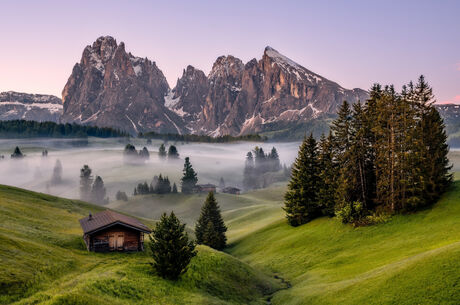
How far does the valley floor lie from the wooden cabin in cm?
191

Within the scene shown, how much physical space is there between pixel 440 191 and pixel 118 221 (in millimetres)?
42375

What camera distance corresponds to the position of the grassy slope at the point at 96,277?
22062 millimetres

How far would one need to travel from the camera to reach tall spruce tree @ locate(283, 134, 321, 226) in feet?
186

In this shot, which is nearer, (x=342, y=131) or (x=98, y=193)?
(x=342, y=131)

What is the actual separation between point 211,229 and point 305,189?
2043 centimetres

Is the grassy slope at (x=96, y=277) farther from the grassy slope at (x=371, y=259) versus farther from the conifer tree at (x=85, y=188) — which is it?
the conifer tree at (x=85, y=188)

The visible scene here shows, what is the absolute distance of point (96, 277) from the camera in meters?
26.0

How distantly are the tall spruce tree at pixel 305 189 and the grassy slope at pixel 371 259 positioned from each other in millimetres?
2391

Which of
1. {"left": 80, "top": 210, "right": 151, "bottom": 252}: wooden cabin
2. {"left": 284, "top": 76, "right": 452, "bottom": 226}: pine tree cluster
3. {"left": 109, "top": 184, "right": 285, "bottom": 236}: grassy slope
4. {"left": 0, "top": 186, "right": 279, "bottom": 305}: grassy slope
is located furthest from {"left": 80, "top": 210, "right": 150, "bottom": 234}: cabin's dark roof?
{"left": 109, "top": 184, "right": 285, "bottom": 236}: grassy slope

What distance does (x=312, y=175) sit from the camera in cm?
5750

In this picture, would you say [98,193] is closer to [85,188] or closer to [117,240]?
[85,188]

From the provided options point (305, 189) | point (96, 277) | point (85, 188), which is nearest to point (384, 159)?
point (305, 189)

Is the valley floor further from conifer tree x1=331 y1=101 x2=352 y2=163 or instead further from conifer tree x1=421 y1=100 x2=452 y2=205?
conifer tree x1=331 y1=101 x2=352 y2=163

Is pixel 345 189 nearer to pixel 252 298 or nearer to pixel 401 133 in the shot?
pixel 401 133
